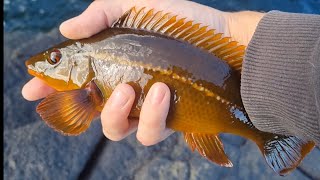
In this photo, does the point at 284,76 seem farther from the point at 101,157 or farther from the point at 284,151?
the point at 101,157

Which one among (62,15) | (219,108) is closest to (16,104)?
(62,15)

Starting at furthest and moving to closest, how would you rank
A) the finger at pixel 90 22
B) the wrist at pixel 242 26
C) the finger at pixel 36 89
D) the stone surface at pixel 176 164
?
the stone surface at pixel 176 164 < the wrist at pixel 242 26 < the finger at pixel 36 89 < the finger at pixel 90 22

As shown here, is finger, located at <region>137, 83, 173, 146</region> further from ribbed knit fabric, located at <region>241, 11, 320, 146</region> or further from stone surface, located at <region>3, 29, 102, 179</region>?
stone surface, located at <region>3, 29, 102, 179</region>

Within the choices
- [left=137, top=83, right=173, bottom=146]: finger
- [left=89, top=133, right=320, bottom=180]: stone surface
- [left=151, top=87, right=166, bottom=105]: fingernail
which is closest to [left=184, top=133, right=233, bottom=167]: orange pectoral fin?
[left=137, top=83, right=173, bottom=146]: finger

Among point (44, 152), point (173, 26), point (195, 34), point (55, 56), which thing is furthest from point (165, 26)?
point (44, 152)

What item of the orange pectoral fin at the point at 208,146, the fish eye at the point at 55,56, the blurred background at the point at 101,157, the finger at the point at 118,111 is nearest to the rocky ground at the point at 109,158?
the blurred background at the point at 101,157

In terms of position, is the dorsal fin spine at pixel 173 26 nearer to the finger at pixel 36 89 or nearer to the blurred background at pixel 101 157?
the finger at pixel 36 89
